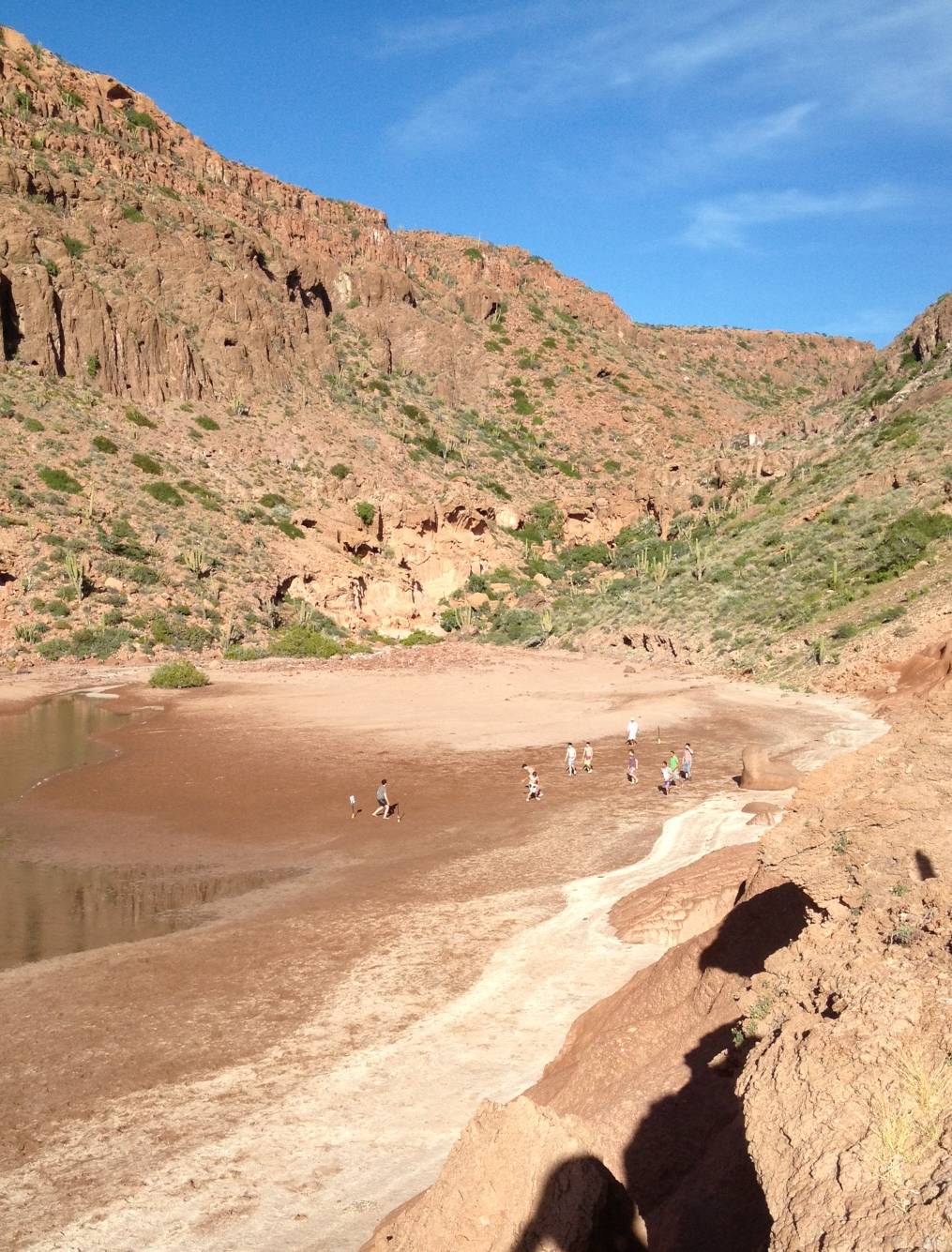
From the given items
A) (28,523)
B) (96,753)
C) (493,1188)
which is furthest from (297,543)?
(493,1188)

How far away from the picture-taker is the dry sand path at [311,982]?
6.11 meters

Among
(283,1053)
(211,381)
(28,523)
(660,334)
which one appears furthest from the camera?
(660,334)

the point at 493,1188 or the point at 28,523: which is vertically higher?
the point at 28,523

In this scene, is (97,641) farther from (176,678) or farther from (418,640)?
(418,640)

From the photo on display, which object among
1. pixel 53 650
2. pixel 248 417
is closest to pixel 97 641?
pixel 53 650

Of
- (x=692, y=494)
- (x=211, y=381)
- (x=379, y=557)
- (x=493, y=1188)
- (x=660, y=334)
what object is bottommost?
(x=493, y=1188)

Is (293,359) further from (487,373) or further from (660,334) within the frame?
(660,334)

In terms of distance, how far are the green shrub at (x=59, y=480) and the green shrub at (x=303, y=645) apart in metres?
13.6

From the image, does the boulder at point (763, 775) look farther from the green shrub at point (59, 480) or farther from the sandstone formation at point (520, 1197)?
the green shrub at point (59, 480)

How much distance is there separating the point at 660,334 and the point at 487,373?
4143cm

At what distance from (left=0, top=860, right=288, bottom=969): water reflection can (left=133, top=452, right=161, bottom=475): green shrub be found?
3951 centimetres

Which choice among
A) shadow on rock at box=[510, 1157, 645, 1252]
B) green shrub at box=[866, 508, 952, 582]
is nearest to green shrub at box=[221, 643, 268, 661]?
green shrub at box=[866, 508, 952, 582]

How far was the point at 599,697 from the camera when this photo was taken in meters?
29.9

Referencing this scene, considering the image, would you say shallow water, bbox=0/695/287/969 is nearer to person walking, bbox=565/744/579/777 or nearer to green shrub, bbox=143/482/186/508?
person walking, bbox=565/744/579/777
